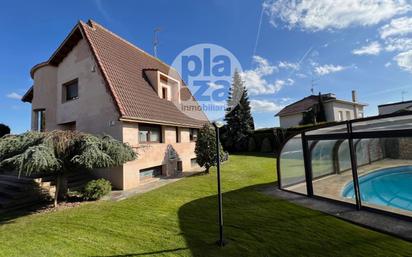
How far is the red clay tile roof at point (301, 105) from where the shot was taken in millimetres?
31562

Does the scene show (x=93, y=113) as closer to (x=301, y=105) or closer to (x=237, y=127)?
(x=237, y=127)

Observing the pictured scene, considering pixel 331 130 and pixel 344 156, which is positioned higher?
pixel 331 130

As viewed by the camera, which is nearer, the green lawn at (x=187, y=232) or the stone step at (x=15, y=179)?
the green lawn at (x=187, y=232)

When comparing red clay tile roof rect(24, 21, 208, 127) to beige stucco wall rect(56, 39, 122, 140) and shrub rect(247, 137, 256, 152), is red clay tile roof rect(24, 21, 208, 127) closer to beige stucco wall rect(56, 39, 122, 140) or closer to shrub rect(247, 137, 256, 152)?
beige stucco wall rect(56, 39, 122, 140)

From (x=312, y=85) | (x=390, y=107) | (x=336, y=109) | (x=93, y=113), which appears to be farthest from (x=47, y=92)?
(x=390, y=107)

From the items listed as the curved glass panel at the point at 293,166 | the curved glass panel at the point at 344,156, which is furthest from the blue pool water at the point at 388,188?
the curved glass panel at the point at 293,166

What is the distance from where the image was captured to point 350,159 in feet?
23.4

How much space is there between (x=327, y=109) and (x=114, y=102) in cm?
2979

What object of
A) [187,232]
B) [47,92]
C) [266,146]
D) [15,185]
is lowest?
[187,232]

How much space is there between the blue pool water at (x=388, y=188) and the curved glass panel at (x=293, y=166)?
1.66 metres

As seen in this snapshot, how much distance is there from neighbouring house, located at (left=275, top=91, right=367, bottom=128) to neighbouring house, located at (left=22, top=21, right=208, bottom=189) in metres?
21.1

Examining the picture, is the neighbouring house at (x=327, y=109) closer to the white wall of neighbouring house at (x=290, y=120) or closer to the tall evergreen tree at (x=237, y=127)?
the white wall of neighbouring house at (x=290, y=120)

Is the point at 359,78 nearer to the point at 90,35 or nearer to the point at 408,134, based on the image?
the point at 408,134

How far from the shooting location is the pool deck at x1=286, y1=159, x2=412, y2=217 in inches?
281
